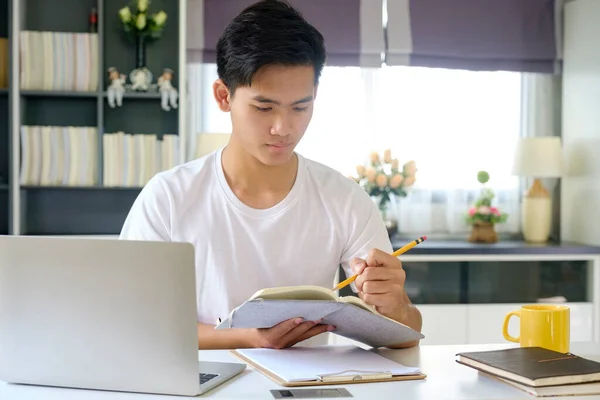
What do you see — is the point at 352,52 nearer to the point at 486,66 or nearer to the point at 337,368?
the point at 486,66

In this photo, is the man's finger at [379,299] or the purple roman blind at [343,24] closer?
the man's finger at [379,299]

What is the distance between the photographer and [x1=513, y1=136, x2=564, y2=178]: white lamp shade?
4.03 m

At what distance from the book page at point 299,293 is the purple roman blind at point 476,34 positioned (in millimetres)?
2911

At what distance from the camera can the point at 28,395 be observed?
1323mm

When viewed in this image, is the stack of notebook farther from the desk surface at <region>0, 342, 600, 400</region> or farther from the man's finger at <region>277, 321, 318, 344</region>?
the man's finger at <region>277, 321, 318, 344</region>

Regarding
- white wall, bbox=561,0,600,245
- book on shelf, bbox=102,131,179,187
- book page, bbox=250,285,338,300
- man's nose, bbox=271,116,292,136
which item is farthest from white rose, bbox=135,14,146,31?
book page, bbox=250,285,338,300

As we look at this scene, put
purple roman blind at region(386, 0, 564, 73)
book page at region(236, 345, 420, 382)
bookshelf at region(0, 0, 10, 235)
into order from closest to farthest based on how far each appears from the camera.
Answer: book page at region(236, 345, 420, 382)
bookshelf at region(0, 0, 10, 235)
purple roman blind at region(386, 0, 564, 73)

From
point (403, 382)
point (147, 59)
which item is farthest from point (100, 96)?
point (403, 382)

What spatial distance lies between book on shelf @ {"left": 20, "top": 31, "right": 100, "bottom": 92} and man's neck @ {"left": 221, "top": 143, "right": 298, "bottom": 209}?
205cm

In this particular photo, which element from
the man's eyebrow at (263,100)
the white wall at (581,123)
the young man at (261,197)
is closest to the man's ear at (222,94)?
the young man at (261,197)

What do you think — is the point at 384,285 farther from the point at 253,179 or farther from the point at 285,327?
the point at 253,179

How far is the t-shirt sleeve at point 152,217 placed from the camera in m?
1.89

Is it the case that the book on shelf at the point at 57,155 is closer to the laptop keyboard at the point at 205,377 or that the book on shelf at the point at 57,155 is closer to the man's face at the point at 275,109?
the man's face at the point at 275,109

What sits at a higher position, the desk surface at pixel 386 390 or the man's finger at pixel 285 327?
the man's finger at pixel 285 327
